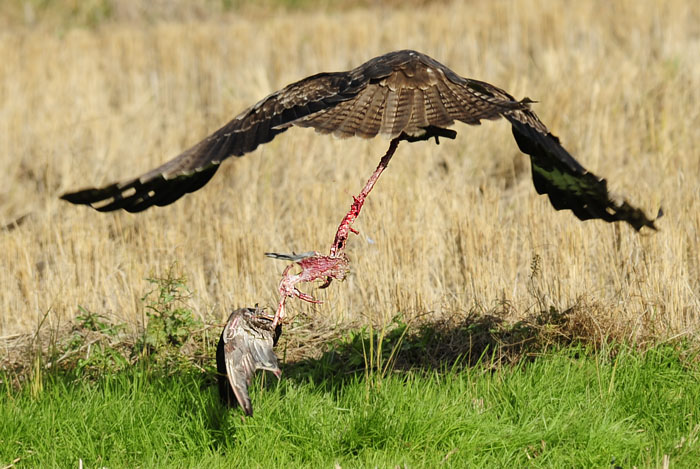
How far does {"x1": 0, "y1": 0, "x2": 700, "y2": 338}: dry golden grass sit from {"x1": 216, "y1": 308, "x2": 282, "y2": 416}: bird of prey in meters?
0.56

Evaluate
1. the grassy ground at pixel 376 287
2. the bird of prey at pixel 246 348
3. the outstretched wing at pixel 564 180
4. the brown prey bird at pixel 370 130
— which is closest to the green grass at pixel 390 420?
the grassy ground at pixel 376 287

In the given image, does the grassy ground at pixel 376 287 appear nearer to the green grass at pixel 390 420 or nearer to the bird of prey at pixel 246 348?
the green grass at pixel 390 420

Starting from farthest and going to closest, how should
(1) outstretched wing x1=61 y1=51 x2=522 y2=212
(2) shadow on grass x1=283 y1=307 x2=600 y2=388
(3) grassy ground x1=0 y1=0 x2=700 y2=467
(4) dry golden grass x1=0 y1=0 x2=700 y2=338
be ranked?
(4) dry golden grass x1=0 y1=0 x2=700 y2=338 < (2) shadow on grass x1=283 y1=307 x2=600 y2=388 < (3) grassy ground x1=0 y1=0 x2=700 y2=467 < (1) outstretched wing x1=61 y1=51 x2=522 y2=212

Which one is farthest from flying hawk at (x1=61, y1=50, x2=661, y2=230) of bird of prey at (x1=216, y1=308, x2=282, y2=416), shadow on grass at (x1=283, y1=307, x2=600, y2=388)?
shadow on grass at (x1=283, y1=307, x2=600, y2=388)

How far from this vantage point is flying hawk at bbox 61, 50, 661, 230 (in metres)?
3.48

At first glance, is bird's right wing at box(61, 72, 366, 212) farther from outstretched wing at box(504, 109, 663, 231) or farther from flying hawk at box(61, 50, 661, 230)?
outstretched wing at box(504, 109, 663, 231)

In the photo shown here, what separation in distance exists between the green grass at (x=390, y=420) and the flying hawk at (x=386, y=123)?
903 millimetres

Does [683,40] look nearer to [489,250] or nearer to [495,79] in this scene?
[495,79]

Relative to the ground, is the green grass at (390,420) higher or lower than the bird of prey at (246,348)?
lower

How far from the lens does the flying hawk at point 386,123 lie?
348cm

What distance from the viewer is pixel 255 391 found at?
4262 mm

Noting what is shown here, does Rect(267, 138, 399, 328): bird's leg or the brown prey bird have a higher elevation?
the brown prey bird

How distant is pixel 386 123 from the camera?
352 centimetres

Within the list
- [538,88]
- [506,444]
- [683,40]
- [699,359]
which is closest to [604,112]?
[538,88]
